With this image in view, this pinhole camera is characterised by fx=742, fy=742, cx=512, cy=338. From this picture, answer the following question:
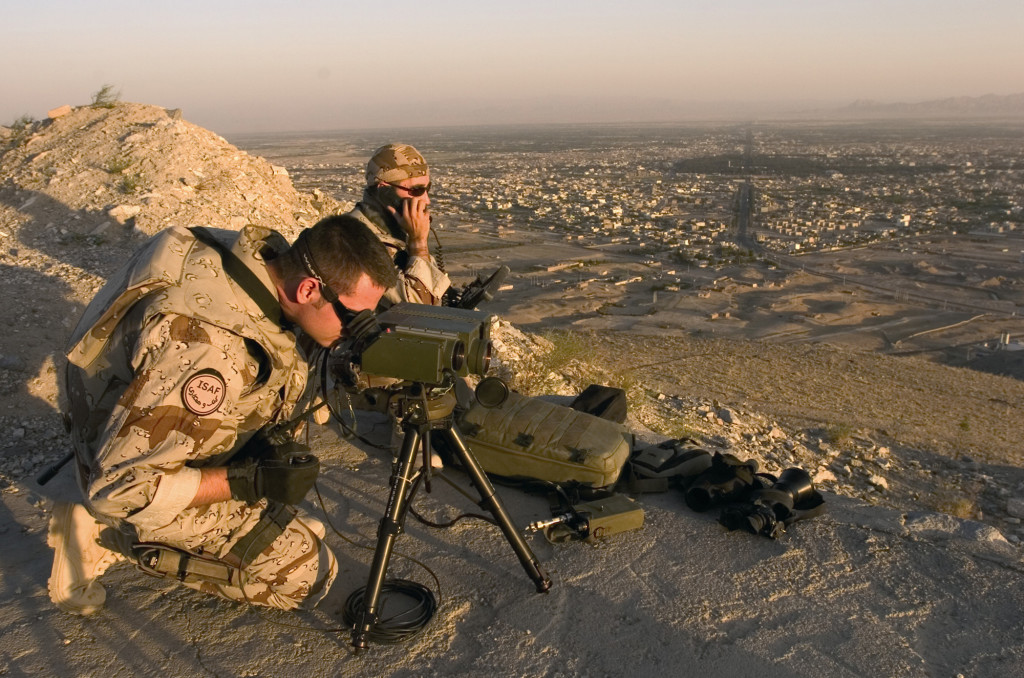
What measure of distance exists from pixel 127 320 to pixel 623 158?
7384cm

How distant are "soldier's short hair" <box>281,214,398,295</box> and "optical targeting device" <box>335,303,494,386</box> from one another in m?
0.19

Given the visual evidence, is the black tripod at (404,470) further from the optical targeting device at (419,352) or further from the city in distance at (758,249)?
the city in distance at (758,249)

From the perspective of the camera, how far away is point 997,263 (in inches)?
906

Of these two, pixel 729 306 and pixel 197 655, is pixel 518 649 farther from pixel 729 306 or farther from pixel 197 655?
pixel 729 306

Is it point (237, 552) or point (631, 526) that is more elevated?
point (237, 552)

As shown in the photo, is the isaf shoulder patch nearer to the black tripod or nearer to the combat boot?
the black tripod

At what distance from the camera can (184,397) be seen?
2.53 metres

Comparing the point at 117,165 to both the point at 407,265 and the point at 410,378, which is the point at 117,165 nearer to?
the point at 407,265

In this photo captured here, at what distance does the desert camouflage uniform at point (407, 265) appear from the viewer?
484cm

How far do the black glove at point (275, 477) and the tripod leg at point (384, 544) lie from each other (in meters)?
0.33

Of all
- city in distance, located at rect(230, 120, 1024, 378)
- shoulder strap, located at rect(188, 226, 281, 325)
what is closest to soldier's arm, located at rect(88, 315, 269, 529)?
shoulder strap, located at rect(188, 226, 281, 325)

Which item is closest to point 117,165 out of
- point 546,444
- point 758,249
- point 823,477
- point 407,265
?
point 407,265

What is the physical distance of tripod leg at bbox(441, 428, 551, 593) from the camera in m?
2.99

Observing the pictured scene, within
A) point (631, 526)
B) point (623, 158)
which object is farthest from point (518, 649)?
point (623, 158)
